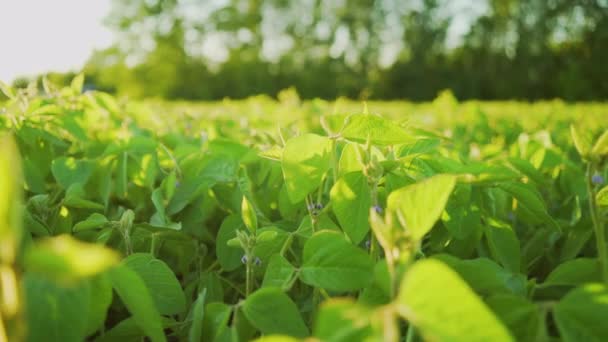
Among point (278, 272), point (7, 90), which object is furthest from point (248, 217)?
point (7, 90)

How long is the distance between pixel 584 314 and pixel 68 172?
99cm

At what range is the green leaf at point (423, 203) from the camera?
0.56 meters

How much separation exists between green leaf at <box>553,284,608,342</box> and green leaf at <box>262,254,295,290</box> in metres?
0.33

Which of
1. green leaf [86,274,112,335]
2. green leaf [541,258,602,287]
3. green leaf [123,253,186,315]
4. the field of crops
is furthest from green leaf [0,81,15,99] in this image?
green leaf [541,258,602,287]

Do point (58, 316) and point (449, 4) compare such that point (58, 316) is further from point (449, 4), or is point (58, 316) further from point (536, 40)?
point (449, 4)

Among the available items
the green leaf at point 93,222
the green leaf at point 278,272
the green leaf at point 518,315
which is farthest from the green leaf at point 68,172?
the green leaf at point 518,315

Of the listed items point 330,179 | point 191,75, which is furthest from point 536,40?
point 330,179

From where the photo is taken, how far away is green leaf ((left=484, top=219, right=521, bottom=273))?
86cm

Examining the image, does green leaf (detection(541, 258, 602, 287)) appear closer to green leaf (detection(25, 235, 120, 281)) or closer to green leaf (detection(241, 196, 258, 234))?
green leaf (detection(241, 196, 258, 234))

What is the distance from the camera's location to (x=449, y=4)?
141 feet

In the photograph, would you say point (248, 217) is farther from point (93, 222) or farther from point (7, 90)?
point (7, 90)

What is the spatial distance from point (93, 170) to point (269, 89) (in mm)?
34796

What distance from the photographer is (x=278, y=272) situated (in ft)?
2.47

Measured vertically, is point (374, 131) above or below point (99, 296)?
above
